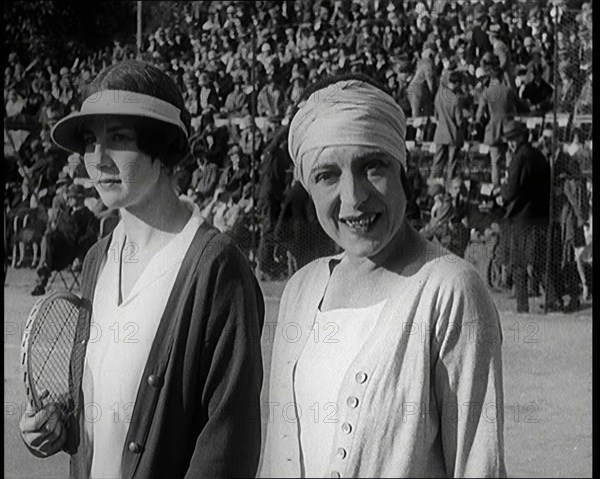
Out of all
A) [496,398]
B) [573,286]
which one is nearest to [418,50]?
[573,286]

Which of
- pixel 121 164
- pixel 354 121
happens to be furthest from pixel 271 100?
pixel 121 164

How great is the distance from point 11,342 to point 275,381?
0.95m

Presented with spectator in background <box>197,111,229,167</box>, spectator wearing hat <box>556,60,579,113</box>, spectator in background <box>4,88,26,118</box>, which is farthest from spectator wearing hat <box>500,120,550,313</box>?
spectator in background <box>4,88,26,118</box>

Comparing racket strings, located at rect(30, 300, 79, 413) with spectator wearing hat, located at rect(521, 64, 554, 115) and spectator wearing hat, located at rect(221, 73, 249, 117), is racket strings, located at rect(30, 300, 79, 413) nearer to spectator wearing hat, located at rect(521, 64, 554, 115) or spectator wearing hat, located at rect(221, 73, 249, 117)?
spectator wearing hat, located at rect(221, 73, 249, 117)

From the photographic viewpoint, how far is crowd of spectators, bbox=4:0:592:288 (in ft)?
9.91

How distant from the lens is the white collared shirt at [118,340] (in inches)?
128

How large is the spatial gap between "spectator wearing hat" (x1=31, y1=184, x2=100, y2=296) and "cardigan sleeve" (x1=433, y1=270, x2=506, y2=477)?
113 centimetres

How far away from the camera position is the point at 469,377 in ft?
9.39

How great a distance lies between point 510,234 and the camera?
9.96 ft

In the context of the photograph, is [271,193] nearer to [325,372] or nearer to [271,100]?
[271,100]

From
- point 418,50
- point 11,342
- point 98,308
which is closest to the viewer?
point 418,50

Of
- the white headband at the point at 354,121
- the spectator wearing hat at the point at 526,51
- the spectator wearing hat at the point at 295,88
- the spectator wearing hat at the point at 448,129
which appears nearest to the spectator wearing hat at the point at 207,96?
the spectator wearing hat at the point at 295,88

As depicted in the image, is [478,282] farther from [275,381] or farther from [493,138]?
[275,381]

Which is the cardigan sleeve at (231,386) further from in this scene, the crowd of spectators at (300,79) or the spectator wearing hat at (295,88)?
the spectator wearing hat at (295,88)
